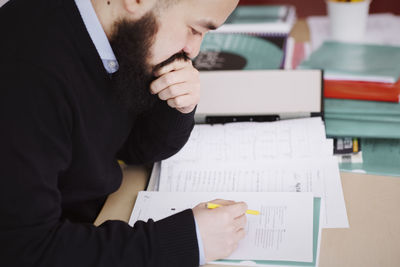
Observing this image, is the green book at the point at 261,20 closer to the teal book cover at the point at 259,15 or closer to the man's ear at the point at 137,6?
the teal book cover at the point at 259,15

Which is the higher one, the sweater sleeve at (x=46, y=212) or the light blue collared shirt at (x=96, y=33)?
the light blue collared shirt at (x=96, y=33)

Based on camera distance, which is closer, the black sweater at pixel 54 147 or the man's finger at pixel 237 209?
the black sweater at pixel 54 147

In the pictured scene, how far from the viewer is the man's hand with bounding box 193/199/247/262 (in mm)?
857

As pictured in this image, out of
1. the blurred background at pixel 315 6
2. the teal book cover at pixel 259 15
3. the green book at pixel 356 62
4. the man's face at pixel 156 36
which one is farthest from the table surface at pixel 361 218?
the blurred background at pixel 315 6

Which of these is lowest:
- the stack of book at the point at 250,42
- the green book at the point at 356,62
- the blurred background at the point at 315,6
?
the blurred background at the point at 315,6

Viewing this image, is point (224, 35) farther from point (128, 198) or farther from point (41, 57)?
point (41, 57)

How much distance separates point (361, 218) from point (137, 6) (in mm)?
581

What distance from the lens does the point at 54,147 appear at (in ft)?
2.60

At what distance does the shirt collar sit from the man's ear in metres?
0.06

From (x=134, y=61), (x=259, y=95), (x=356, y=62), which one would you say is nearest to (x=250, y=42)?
(x=356, y=62)

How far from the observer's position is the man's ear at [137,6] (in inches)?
33.4

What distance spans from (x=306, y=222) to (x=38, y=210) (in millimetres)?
482

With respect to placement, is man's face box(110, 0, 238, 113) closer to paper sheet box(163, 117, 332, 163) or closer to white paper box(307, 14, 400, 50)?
paper sheet box(163, 117, 332, 163)

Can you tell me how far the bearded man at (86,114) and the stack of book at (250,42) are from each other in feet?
1.64
